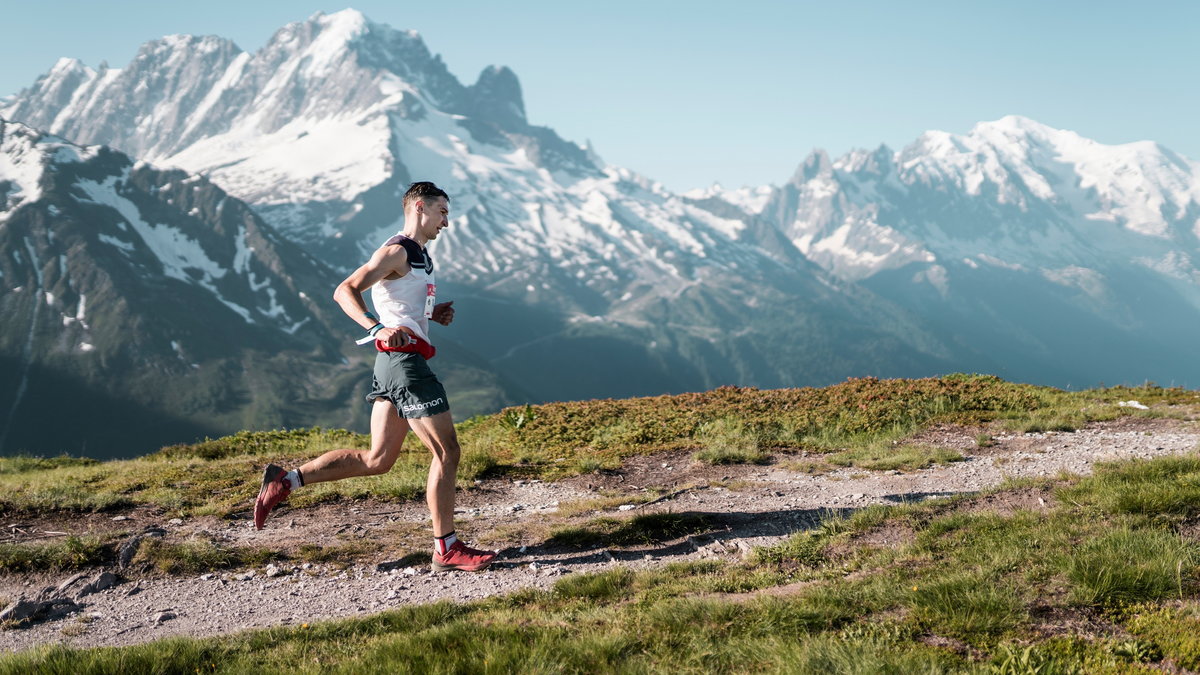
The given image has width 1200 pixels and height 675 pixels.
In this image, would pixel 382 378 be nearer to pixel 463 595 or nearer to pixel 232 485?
pixel 463 595

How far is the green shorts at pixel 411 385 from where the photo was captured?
8.33m

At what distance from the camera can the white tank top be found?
27.6ft

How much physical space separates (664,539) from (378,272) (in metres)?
4.36

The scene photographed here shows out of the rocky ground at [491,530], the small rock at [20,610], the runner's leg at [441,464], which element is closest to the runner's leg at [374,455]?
the runner's leg at [441,464]

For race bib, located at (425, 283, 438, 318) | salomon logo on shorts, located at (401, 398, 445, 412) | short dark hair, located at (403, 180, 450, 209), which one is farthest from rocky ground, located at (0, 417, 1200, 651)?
short dark hair, located at (403, 180, 450, 209)

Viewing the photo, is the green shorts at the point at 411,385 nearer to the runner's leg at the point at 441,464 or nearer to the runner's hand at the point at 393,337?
the runner's leg at the point at 441,464

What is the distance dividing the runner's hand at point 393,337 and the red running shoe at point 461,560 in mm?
2233

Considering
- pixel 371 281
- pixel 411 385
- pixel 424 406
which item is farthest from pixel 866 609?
pixel 371 281

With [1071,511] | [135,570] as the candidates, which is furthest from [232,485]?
[1071,511]

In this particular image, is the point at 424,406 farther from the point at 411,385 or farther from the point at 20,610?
the point at 20,610

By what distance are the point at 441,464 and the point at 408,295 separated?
73.0 inches

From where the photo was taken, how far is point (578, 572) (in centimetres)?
800

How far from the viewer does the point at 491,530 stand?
32.1ft

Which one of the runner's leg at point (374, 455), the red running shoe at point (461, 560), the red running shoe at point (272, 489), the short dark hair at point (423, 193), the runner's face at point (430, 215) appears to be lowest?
the red running shoe at point (461, 560)
